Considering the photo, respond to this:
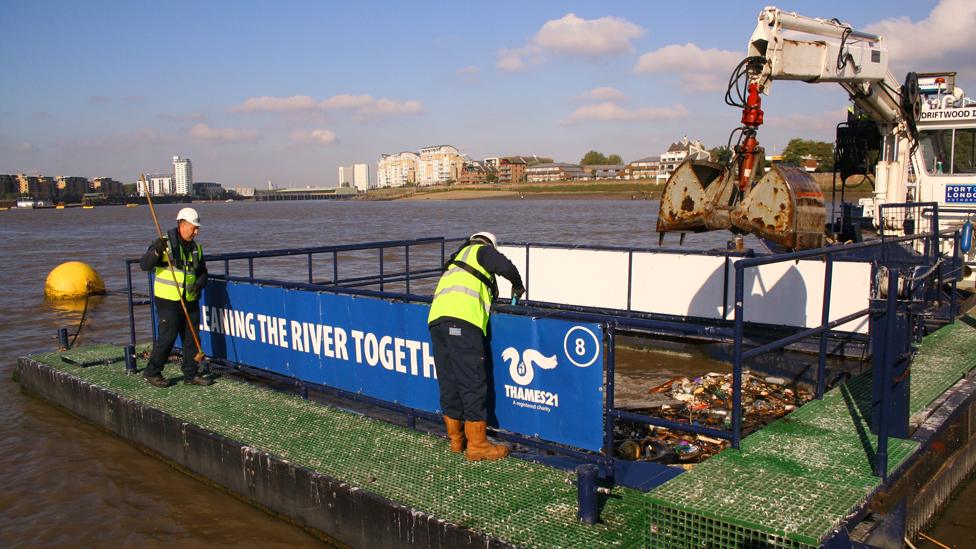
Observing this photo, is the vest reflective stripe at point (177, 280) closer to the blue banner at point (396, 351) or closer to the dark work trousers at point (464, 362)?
the blue banner at point (396, 351)

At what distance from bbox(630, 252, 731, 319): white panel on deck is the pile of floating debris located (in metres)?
1.47

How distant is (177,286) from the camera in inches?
307

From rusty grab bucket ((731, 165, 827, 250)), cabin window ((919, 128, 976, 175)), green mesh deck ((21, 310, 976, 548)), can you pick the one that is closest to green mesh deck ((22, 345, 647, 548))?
green mesh deck ((21, 310, 976, 548))

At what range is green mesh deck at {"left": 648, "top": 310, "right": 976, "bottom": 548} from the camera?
12.9 feet

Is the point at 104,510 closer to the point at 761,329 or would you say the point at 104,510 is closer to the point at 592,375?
the point at 592,375

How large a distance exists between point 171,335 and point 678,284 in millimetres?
7467

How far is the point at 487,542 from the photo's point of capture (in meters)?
4.50

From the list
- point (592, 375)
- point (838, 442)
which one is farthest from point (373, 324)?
point (838, 442)

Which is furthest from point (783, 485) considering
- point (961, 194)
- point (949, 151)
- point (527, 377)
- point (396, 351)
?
point (949, 151)

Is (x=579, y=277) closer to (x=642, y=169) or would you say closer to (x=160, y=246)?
(x=160, y=246)

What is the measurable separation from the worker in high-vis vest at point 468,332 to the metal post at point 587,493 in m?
1.18

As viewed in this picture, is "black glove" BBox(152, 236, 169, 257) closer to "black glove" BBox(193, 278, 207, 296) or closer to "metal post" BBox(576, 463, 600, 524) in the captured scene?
"black glove" BBox(193, 278, 207, 296)

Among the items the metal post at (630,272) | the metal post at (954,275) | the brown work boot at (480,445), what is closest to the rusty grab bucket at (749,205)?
the brown work boot at (480,445)

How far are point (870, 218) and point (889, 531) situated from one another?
1178cm
